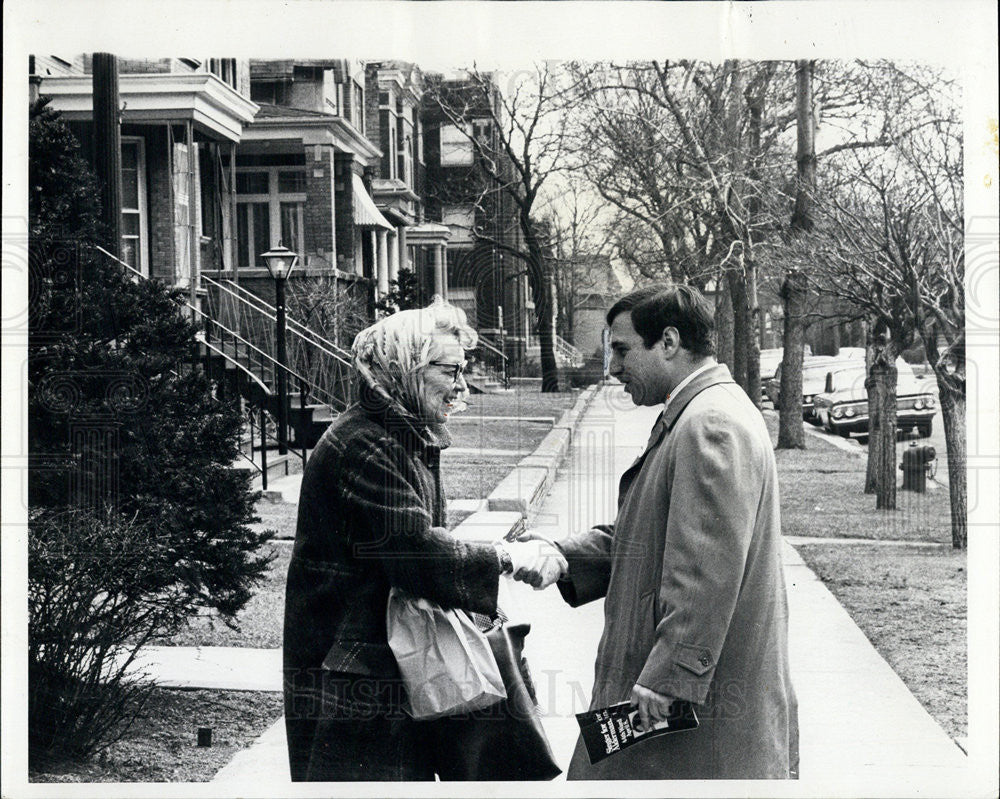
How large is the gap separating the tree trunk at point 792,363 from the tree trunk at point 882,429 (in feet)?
1.02

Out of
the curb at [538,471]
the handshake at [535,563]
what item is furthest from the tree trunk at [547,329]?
the handshake at [535,563]

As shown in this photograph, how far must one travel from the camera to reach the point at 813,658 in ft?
15.3

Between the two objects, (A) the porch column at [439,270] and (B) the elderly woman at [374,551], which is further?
(A) the porch column at [439,270]

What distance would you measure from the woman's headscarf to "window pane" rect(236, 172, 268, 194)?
172 cm

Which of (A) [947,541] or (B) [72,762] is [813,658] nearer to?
(A) [947,541]

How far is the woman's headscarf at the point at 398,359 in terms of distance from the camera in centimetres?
289

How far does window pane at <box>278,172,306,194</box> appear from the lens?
4.41 m

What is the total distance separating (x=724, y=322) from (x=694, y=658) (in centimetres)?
220

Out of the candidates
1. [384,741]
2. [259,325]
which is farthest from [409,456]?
[259,325]

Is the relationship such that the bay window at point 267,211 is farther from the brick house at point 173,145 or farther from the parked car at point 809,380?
the parked car at point 809,380

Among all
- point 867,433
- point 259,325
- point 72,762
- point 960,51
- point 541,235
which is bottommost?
point 72,762

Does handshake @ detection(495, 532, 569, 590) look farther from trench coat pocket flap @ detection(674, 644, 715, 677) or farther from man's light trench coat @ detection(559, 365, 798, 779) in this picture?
trench coat pocket flap @ detection(674, 644, 715, 677)

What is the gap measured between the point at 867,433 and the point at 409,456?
106 inches

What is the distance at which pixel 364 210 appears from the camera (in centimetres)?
441
